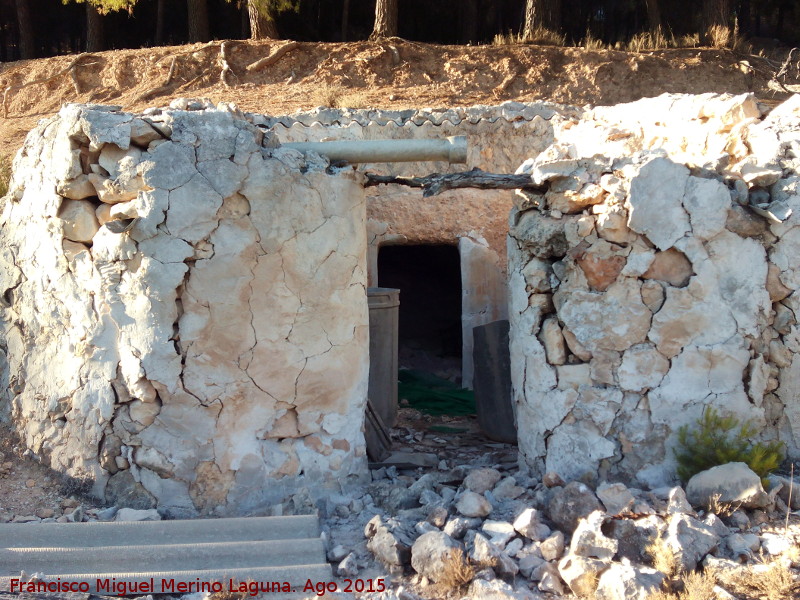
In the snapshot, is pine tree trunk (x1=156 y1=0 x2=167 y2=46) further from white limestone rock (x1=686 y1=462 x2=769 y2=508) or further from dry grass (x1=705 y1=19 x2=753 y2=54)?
white limestone rock (x1=686 y1=462 x2=769 y2=508)

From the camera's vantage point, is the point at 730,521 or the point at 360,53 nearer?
the point at 730,521

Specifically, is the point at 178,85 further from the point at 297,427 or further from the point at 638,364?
the point at 638,364

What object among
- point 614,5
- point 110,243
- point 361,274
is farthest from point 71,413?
point 614,5

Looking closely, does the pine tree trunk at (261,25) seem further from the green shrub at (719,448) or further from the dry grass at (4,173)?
the green shrub at (719,448)

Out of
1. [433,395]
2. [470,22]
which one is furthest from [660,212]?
[470,22]

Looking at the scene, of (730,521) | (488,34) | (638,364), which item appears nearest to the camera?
(730,521)

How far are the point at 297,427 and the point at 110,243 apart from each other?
1.35 meters

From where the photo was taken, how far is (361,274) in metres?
4.26

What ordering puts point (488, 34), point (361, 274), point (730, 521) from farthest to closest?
point (488, 34)
point (361, 274)
point (730, 521)

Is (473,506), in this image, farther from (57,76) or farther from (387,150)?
(57,76)

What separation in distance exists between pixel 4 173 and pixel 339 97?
4037mm

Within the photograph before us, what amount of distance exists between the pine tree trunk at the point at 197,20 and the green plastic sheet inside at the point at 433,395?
784cm

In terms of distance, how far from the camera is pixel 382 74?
10.8 meters

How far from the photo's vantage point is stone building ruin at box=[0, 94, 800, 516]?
3.80 m
